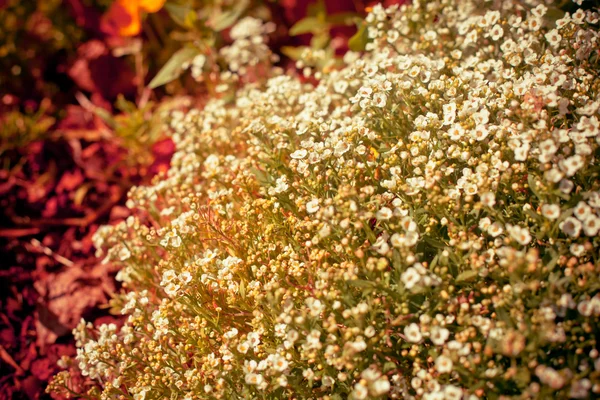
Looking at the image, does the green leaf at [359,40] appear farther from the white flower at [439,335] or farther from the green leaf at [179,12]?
the white flower at [439,335]

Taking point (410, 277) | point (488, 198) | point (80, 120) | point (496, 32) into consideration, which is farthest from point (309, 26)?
point (410, 277)

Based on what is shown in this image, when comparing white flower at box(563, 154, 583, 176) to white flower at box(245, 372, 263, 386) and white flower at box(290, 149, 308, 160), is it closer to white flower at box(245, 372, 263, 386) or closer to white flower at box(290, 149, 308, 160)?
white flower at box(290, 149, 308, 160)

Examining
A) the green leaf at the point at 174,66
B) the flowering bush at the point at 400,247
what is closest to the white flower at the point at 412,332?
the flowering bush at the point at 400,247

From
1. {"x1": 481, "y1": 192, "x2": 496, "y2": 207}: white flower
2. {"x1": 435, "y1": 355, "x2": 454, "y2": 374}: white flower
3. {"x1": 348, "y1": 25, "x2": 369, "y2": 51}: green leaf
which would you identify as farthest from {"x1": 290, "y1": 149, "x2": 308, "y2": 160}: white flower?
{"x1": 348, "y1": 25, "x2": 369, "y2": 51}: green leaf

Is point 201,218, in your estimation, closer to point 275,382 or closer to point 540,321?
point 275,382

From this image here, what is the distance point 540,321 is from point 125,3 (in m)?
3.90

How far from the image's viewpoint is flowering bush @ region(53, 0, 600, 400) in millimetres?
1813

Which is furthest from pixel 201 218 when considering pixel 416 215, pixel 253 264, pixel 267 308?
pixel 416 215

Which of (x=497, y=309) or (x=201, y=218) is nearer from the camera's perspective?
(x=497, y=309)

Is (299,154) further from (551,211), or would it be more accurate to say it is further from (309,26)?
(309,26)

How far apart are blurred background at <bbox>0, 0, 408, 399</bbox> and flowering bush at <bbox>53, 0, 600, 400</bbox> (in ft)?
1.64

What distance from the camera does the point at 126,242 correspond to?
284 centimetres

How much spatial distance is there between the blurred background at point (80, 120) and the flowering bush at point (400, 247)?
500 millimetres

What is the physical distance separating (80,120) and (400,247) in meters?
3.27
